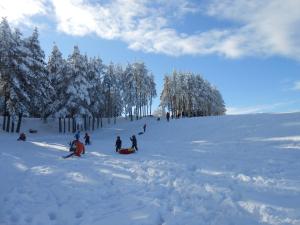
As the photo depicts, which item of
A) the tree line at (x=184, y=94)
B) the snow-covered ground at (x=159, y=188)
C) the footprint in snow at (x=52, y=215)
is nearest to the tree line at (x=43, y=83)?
the snow-covered ground at (x=159, y=188)

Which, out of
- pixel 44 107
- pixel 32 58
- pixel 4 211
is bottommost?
pixel 4 211

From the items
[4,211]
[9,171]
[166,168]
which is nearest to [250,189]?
[166,168]

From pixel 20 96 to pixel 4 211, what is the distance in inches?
1274

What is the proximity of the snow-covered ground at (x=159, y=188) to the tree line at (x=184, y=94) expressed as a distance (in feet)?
195

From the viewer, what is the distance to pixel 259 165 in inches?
723

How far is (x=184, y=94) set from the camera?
84.3m

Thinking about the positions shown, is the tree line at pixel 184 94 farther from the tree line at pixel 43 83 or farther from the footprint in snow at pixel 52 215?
the footprint in snow at pixel 52 215

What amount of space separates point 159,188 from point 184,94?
232 ft

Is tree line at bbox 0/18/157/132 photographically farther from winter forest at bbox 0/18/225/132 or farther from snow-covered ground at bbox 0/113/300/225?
snow-covered ground at bbox 0/113/300/225

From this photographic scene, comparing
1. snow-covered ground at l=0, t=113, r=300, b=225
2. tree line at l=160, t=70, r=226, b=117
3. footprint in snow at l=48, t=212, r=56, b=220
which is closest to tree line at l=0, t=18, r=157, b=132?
snow-covered ground at l=0, t=113, r=300, b=225

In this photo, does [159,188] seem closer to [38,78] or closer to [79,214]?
[79,214]

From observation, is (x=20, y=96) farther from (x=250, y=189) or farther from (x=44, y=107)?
(x=250, y=189)

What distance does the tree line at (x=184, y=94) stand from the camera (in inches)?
3344

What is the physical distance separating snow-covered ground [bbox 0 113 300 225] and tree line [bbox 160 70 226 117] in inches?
Answer: 2343
